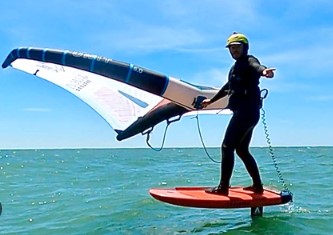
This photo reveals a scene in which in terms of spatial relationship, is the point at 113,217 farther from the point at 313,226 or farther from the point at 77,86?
the point at 313,226

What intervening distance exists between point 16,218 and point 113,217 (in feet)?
6.17

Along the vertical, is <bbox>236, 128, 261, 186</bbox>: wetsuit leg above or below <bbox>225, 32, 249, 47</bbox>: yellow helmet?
below

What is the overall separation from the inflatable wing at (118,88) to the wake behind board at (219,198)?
117 cm

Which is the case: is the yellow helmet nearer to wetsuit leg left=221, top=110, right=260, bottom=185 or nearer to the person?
the person

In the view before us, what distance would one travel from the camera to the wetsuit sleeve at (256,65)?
17.1 feet

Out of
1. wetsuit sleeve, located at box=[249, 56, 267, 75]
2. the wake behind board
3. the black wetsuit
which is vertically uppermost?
wetsuit sleeve, located at box=[249, 56, 267, 75]

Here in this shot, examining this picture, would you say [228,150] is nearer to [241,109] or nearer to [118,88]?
[241,109]

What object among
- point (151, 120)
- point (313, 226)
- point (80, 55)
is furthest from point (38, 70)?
point (313, 226)

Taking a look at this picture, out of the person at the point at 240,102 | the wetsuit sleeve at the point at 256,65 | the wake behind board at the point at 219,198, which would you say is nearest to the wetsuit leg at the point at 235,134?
the person at the point at 240,102

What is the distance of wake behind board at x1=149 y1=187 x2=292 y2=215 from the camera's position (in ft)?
18.6

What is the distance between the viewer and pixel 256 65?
5.38 meters

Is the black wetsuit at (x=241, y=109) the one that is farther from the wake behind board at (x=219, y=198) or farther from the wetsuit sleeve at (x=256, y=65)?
the wake behind board at (x=219, y=198)

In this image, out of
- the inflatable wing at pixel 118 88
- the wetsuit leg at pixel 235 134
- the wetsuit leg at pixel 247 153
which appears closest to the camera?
the wetsuit leg at pixel 235 134

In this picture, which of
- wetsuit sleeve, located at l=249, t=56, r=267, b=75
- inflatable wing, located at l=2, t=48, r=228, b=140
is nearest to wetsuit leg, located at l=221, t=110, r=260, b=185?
wetsuit sleeve, located at l=249, t=56, r=267, b=75
